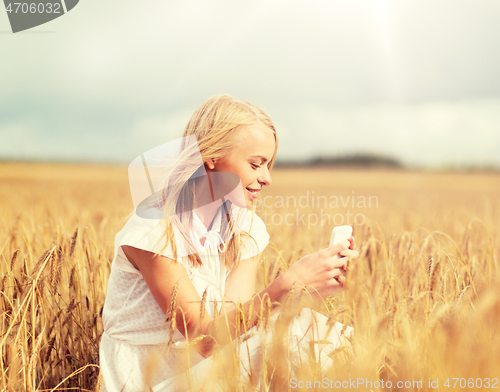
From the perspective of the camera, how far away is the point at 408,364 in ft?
3.01

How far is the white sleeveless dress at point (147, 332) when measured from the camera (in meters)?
1.07

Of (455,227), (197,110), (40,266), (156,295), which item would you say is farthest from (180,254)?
(455,227)

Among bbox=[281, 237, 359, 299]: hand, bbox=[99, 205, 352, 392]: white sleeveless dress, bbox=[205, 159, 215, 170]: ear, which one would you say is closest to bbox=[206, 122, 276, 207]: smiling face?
bbox=[205, 159, 215, 170]: ear

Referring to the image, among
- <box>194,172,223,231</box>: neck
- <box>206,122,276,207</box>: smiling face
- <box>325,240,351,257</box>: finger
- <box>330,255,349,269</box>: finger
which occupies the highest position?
<box>206,122,276,207</box>: smiling face

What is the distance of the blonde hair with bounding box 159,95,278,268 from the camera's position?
1.23m

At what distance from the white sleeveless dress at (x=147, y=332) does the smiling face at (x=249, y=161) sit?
0.17 metres

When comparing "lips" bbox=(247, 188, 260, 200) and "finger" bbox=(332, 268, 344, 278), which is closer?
"finger" bbox=(332, 268, 344, 278)

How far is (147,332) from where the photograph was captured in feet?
3.87

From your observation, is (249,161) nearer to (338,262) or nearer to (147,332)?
(338,262)

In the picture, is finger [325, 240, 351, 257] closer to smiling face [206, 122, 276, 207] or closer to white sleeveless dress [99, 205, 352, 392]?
white sleeveless dress [99, 205, 352, 392]

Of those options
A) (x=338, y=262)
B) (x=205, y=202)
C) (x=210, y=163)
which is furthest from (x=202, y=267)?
(x=338, y=262)

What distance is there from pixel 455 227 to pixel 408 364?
3344mm

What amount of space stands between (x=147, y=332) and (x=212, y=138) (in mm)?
567

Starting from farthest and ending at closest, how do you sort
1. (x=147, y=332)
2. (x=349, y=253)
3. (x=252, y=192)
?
(x=252, y=192), (x=147, y=332), (x=349, y=253)
